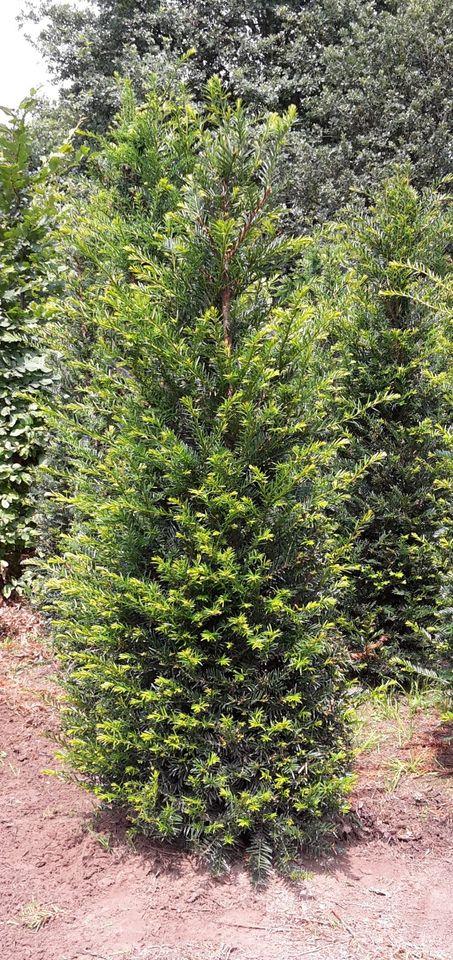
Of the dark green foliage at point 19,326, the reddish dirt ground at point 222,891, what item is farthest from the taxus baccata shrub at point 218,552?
the dark green foliage at point 19,326

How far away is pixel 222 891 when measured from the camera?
2721mm

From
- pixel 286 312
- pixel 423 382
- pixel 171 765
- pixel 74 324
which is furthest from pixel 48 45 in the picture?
pixel 171 765

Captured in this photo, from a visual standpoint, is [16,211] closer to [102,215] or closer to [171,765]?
[102,215]

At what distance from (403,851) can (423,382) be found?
273 cm

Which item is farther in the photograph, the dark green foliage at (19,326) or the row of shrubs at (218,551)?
the dark green foliage at (19,326)

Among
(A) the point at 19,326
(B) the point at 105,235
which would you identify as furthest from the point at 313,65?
(B) the point at 105,235

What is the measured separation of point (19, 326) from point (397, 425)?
292 centimetres

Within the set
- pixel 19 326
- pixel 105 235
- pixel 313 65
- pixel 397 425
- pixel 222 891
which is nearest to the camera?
pixel 222 891

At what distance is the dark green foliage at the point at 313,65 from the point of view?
12570mm

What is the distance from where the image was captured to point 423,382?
4594mm

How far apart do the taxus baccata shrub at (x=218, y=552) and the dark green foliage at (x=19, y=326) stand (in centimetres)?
261

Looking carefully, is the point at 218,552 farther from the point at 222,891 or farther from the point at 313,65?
the point at 313,65

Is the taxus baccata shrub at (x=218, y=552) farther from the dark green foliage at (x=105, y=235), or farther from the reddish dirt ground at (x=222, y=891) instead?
the dark green foliage at (x=105, y=235)

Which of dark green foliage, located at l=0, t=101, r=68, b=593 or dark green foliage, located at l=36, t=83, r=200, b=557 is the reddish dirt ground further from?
dark green foliage, located at l=0, t=101, r=68, b=593
